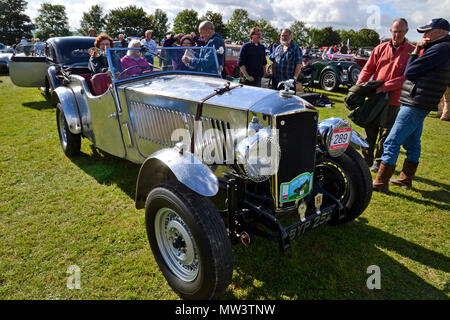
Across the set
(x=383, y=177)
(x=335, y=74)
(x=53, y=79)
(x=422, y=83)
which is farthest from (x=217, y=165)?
(x=335, y=74)

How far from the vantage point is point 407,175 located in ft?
13.4

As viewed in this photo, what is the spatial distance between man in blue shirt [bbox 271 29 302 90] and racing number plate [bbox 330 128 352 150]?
305 cm

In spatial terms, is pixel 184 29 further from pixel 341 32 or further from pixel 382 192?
pixel 382 192

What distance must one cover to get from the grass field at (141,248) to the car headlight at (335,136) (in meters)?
0.97

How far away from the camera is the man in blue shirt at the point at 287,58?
5457 millimetres

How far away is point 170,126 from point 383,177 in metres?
2.97

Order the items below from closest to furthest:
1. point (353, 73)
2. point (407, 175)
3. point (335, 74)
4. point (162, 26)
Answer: point (407, 175), point (353, 73), point (335, 74), point (162, 26)

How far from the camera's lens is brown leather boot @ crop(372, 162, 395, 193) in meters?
3.78

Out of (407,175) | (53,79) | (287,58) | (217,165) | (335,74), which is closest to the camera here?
(217,165)

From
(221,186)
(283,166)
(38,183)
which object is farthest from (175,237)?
(38,183)

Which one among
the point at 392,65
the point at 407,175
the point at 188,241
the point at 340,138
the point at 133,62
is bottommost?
the point at 407,175

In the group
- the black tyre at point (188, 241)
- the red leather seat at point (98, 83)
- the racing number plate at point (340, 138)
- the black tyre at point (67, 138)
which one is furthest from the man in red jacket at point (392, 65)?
the black tyre at point (67, 138)

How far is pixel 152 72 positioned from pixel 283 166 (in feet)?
7.34

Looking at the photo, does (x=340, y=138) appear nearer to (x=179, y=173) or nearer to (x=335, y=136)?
(x=335, y=136)
